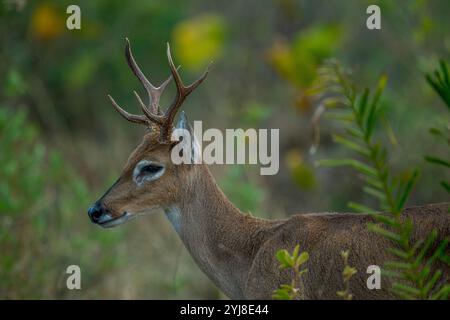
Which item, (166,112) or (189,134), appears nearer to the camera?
(166,112)

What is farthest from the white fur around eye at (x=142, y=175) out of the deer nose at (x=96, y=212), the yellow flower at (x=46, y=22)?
the yellow flower at (x=46, y=22)

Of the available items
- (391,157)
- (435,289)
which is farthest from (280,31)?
(435,289)

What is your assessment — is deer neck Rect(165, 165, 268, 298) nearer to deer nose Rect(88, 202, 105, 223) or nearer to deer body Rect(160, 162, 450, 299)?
deer body Rect(160, 162, 450, 299)

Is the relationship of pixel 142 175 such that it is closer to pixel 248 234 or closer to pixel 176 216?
pixel 176 216

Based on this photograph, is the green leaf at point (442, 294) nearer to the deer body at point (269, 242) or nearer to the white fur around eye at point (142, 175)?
the deer body at point (269, 242)

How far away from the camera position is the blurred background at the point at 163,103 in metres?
10.3

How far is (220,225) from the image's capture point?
7324 mm

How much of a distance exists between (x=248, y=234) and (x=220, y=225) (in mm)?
266

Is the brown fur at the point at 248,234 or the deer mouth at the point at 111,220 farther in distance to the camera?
the deer mouth at the point at 111,220

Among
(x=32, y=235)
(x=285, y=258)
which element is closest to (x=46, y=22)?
(x=32, y=235)

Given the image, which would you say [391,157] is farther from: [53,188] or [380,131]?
[53,188]

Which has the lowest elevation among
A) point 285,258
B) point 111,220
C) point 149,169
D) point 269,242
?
point 285,258

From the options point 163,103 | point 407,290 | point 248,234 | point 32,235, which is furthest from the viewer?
point 163,103
